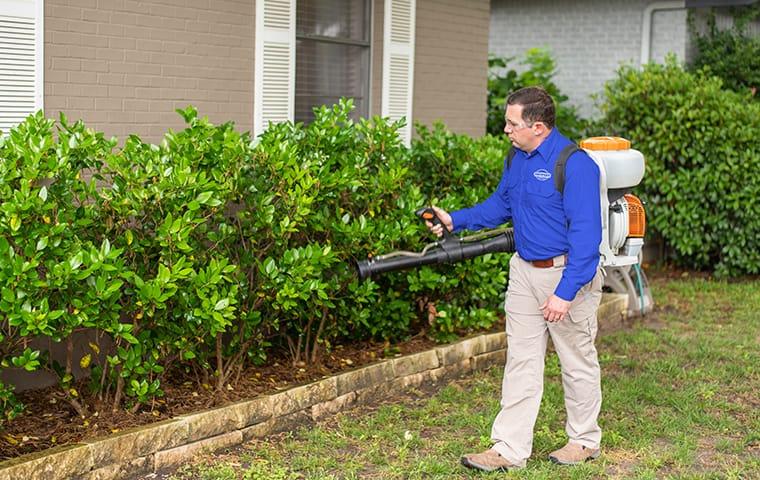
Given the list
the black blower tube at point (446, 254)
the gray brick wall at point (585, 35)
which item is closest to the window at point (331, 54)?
the black blower tube at point (446, 254)

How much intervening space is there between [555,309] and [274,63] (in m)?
3.39

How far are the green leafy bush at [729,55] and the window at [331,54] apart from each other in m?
6.24

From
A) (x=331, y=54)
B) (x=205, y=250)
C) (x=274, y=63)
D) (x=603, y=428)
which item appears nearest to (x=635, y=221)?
(x=603, y=428)

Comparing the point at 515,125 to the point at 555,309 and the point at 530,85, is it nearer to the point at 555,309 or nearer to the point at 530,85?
the point at 555,309

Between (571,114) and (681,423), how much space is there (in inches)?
301

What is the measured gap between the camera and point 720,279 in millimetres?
11367

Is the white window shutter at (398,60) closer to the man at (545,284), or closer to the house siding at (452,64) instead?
the house siding at (452,64)

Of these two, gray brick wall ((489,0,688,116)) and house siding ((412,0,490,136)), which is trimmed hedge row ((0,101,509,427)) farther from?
gray brick wall ((489,0,688,116))

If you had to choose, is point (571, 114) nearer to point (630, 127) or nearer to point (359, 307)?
point (630, 127)

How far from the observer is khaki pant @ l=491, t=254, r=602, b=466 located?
5.27 m

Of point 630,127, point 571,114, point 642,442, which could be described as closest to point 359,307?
point 642,442

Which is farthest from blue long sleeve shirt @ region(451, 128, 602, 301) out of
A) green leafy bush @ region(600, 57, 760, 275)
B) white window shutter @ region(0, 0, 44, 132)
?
green leafy bush @ region(600, 57, 760, 275)

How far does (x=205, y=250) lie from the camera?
19.1 ft

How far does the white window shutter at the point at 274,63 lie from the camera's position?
747 cm
